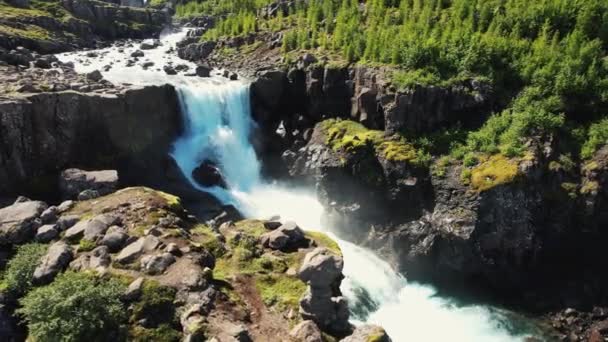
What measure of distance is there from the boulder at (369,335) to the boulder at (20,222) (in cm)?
1981

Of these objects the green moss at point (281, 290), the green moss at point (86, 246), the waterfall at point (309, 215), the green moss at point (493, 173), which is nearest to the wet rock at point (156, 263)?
the green moss at point (86, 246)

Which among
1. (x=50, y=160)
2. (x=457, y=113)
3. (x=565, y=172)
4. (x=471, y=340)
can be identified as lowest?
(x=471, y=340)

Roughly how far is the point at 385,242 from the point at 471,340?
1186cm

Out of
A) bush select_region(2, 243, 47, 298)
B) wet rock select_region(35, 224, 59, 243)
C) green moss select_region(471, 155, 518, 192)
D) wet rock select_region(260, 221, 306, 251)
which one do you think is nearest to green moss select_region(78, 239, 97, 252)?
bush select_region(2, 243, 47, 298)

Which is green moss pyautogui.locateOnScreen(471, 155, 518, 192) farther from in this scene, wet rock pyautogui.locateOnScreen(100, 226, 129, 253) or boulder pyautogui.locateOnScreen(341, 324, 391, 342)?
wet rock pyautogui.locateOnScreen(100, 226, 129, 253)

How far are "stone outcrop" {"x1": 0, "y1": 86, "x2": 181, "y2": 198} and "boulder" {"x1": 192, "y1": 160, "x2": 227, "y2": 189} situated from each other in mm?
3807

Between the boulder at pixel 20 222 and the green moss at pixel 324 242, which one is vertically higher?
the boulder at pixel 20 222

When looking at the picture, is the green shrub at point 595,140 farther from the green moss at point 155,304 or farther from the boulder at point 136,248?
the green moss at point 155,304

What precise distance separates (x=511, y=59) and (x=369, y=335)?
134 feet

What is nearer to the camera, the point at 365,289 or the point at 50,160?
the point at 365,289

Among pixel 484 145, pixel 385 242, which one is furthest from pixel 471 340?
pixel 484 145

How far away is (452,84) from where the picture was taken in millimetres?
45844

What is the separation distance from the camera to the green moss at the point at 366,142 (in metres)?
42.8

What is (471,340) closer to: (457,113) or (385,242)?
(385,242)
